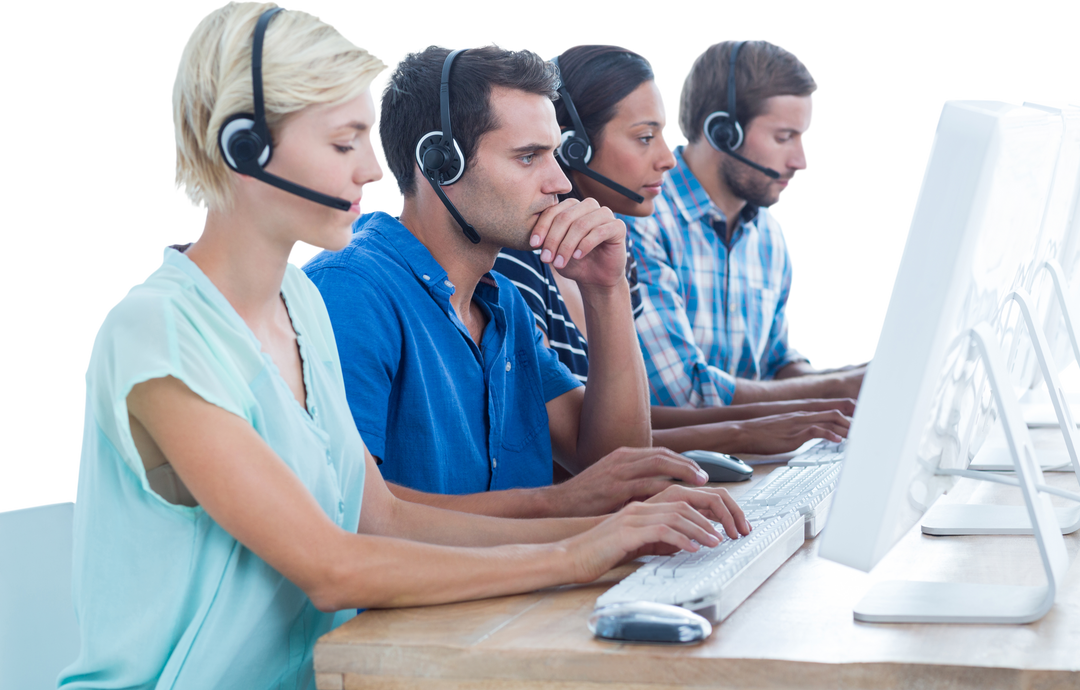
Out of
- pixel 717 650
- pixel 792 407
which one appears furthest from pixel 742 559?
pixel 792 407

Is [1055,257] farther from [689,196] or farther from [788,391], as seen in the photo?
[689,196]

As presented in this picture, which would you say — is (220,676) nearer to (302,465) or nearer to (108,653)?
(108,653)

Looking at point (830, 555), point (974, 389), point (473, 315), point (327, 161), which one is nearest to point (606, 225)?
point (473, 315)

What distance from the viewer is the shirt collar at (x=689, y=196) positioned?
288cm

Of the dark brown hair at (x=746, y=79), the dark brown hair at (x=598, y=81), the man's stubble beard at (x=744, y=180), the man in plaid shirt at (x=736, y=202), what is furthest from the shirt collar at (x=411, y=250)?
the dark brown hair at (x=746, y=79)

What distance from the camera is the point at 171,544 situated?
45.6 inches

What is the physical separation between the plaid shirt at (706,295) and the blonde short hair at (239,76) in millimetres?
1421

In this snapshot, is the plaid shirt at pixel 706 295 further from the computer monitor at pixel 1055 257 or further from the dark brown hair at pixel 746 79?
the computer monitor at pixel 1055 257

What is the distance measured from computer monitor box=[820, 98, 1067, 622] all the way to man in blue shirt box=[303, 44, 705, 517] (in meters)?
0.52

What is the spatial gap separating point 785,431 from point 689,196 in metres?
1.06

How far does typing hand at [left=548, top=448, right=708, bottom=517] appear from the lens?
1540 mm

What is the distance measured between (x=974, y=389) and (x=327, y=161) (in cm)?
77

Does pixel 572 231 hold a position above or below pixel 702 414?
above

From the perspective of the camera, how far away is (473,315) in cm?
186
